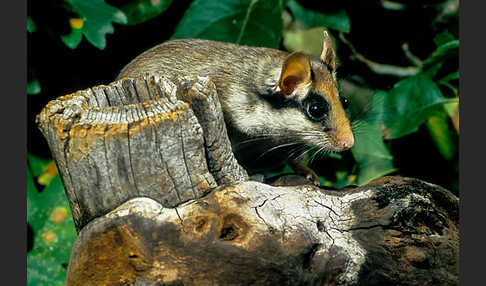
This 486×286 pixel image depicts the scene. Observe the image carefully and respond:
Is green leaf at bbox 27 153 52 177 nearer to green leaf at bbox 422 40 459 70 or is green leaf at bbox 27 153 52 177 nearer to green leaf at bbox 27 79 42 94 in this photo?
green leaf at bbox 27 79 42 94

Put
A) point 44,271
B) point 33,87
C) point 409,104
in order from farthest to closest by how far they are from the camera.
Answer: point 409,104
point 33,87
point 44,271

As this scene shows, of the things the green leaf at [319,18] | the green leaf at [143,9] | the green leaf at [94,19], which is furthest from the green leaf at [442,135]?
the green leaf at [94,19]

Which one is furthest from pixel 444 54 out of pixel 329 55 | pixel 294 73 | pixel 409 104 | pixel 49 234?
pixel 49 234

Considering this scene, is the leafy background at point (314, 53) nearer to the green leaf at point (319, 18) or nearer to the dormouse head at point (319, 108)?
the green leaf at point (319, 18)

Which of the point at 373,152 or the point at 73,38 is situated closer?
the point at 73,38

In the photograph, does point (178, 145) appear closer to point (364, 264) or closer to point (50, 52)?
point (364, 264)

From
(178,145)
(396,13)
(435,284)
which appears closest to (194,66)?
(178,145)

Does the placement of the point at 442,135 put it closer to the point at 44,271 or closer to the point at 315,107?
the point at 315,107

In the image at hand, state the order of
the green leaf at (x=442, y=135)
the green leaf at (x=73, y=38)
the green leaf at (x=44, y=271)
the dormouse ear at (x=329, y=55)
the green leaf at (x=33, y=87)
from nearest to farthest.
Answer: the dormouse ear at (x=329, y=55), the green leaf at (x=44, y=271), the green leaf at (x=73, y=38), the green leaf at (x=33, y=87), the green leaf at (x=442, y=135)
